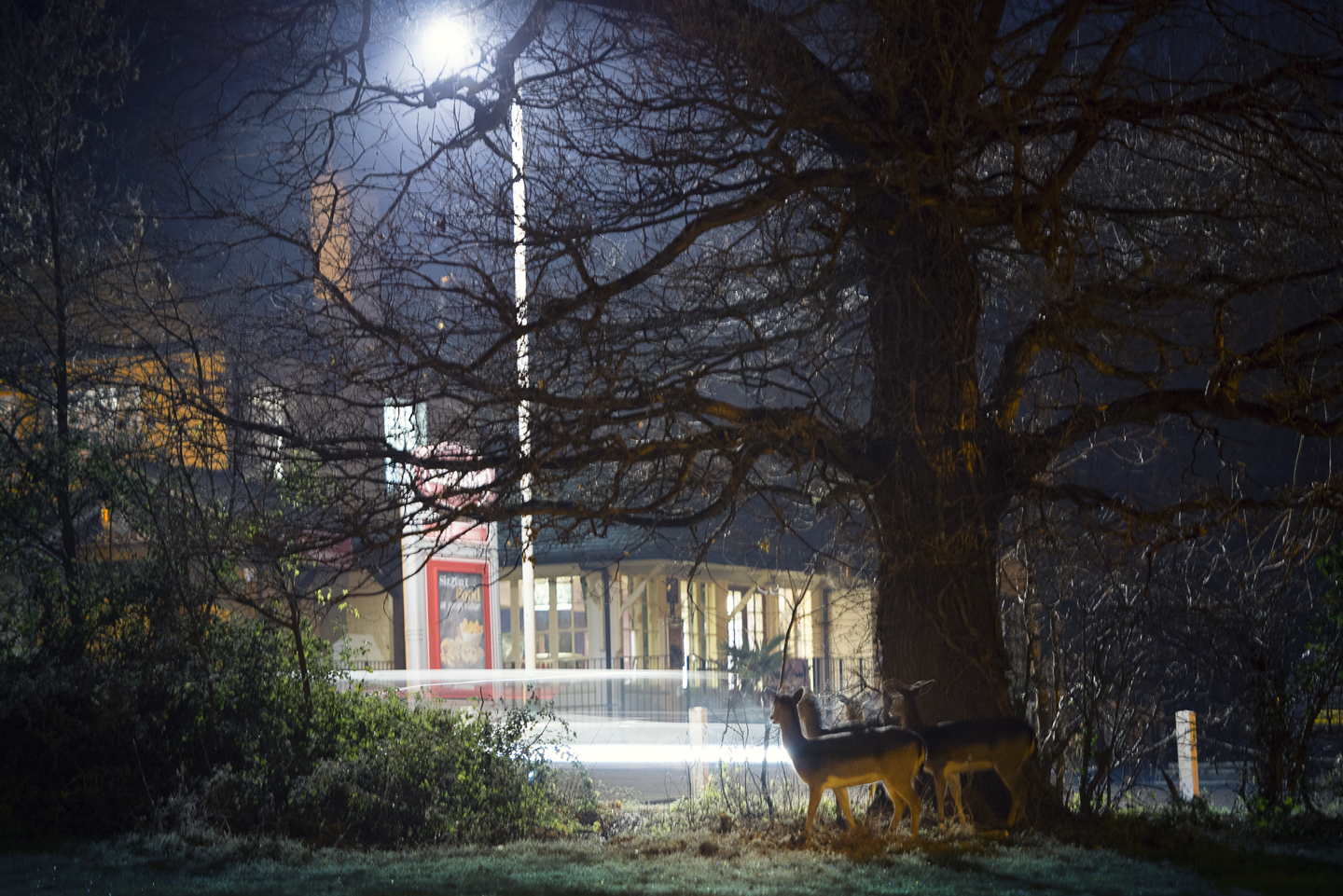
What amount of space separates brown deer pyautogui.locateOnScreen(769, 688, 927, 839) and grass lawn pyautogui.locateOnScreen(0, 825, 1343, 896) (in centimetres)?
39

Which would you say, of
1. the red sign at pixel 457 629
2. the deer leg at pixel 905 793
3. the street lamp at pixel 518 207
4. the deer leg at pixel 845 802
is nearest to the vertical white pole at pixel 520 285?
the street lamp at pixel 518 207

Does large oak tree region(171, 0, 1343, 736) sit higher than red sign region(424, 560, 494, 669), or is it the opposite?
large oak tree region(171, 0, 1343, 736)

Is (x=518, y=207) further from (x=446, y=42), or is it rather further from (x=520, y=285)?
(x=446, y=42)

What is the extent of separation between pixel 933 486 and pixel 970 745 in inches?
66.3

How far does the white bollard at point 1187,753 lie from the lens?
→ 11.6m

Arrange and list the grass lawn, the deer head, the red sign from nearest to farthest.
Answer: the grass lawn
the deer head
the red sign

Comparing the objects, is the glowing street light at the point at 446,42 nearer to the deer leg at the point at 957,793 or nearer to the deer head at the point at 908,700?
the deer head at the point at 908,700

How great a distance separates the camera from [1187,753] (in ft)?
40.7

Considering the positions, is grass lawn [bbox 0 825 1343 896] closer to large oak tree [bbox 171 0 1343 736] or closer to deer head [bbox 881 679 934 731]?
deer head [bbox 881 679 934 731]

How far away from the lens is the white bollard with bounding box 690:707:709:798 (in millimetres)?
11760

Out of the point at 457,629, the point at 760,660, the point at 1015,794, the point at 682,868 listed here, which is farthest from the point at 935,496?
the point at 457,629

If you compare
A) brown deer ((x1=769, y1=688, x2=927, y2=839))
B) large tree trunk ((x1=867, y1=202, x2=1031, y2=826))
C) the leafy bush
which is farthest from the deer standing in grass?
the leafy bush

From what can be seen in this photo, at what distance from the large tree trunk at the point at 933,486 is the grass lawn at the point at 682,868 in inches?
49.2

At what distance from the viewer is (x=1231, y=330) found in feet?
26.5
